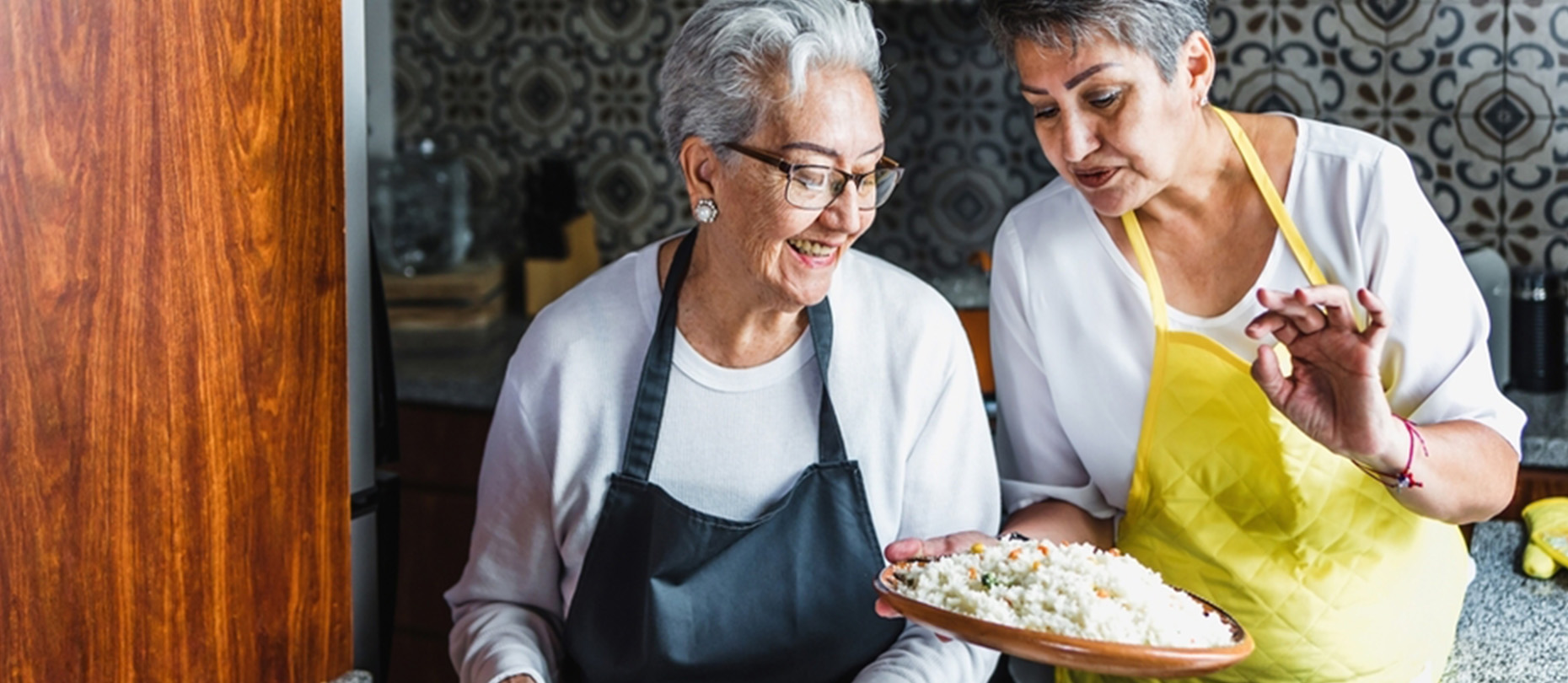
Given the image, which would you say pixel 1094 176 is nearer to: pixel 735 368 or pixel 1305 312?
pixel 1305 312

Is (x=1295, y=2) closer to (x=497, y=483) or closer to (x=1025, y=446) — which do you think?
(x=1025, y=446)

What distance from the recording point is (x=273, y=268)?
116cm

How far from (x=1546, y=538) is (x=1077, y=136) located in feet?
2.88

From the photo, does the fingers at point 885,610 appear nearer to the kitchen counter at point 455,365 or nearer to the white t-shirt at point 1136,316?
the white t-shirt at point 1136,316

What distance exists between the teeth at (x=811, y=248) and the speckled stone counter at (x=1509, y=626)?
2.73 ft

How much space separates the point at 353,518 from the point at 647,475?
31 cm

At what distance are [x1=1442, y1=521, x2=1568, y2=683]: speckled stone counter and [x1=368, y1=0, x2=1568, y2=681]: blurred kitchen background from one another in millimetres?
523

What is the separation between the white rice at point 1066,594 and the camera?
3.94ft

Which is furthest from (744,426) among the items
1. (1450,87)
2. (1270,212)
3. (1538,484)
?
(1450,87)

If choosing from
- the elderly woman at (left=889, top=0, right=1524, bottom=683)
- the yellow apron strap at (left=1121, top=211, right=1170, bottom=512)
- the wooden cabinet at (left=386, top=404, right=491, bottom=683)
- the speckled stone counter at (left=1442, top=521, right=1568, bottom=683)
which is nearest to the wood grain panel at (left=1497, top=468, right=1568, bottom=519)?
the speckled stone counter at (left=1442, top=521, right=1568, bottom=683)

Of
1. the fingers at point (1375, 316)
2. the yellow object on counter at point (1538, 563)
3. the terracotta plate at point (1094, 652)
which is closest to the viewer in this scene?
the terracotta plate at point (1094, 652)

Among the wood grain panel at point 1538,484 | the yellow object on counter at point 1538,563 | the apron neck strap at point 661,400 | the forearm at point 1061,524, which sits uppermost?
the apron neck strap at point 661,400

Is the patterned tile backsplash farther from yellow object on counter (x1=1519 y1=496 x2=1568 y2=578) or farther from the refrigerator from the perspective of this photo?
the refrigerator

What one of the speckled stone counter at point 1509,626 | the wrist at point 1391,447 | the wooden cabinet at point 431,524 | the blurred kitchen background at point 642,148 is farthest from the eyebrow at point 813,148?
the wooden cabinet at point 431,524
